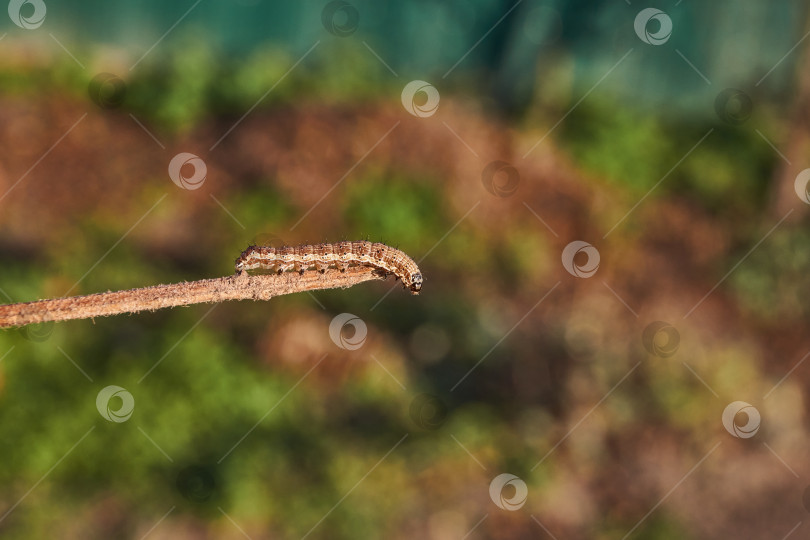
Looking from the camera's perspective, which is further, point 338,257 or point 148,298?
point 338,257

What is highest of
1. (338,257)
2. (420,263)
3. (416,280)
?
(420,263)

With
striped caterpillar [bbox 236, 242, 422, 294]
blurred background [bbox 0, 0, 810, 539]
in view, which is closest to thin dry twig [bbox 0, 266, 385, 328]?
striped caterpillar [bbox 236, 242, 422, 294]

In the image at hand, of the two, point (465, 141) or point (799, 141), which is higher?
point (465, 141)

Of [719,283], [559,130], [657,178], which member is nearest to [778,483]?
[719,283]

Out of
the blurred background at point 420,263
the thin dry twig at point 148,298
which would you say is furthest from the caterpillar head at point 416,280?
the blurred background at point 420,263

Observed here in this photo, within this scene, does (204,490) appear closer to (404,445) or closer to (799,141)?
(404,445)

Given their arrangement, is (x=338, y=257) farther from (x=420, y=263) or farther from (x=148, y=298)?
(x=420, y=263)

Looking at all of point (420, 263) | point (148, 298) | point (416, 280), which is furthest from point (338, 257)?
point (420, 263)
